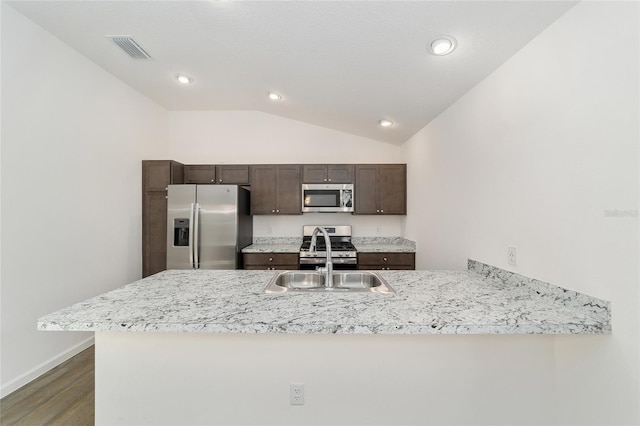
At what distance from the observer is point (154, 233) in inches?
132

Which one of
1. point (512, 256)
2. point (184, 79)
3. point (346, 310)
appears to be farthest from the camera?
point (184, 79)

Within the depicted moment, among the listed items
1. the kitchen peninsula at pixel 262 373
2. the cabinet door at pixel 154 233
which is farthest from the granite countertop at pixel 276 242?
the kitchen peninsula at pixel 262 373

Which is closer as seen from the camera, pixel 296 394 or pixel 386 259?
pixel 296 394

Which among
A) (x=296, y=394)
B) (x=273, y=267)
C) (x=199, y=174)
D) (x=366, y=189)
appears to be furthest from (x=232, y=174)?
(x=296, y=394)

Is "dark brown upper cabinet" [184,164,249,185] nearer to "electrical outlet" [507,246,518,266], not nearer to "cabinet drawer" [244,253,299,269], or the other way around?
"cabinet drawer" [244,253,299,269]

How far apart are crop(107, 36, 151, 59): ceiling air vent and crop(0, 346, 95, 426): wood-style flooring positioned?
280 centimetres

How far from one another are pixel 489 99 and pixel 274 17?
1562mm

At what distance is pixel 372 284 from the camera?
73.4 inches

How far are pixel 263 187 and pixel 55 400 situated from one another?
2.72 metres

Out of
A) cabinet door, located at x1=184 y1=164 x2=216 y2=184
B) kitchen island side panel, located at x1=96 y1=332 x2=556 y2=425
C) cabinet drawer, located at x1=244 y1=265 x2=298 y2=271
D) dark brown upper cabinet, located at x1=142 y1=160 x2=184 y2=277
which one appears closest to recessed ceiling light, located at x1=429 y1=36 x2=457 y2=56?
kitchen island side panel, located at x1=96 y1=332 x2=556 y2=425

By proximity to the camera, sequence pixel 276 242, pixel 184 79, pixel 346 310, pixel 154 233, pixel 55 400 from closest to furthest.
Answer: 1. pixel 346 310
2. pixel 55 400
3. pixel 184 79
4. pixel 154 233
5. pixel 276 242

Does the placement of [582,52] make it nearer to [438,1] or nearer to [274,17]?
[438,1]

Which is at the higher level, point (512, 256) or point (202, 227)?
point (202, 227)

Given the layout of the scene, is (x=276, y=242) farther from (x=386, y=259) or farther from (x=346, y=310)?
(x=346, y=310)
